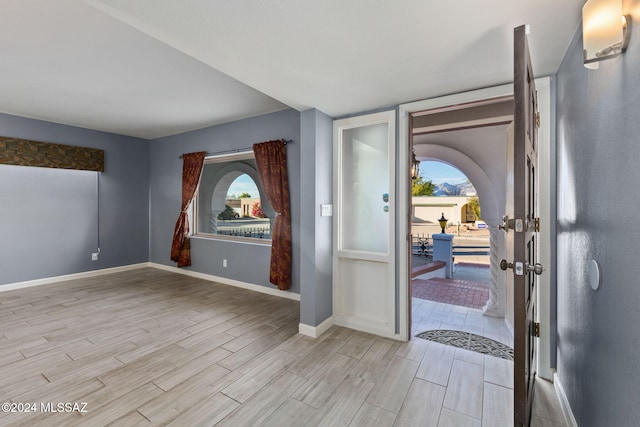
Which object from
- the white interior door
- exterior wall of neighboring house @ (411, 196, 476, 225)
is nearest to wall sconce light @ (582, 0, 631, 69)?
the white interior door

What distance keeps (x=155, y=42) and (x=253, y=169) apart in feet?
7.67

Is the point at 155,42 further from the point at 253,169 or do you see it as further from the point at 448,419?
the point at 448,419

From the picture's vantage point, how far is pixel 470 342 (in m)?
2.63

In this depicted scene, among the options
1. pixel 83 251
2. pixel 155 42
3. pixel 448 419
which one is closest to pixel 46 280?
pixel 83 251

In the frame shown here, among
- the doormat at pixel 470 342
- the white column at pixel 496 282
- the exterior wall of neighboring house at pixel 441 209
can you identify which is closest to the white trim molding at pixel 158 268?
the doormat at pixel 470 342

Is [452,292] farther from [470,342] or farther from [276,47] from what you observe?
[276,47]

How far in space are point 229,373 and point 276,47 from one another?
2275 mm

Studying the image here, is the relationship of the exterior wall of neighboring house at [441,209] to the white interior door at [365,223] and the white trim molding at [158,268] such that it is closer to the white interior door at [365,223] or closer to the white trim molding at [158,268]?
the white trim molding at [158,268]

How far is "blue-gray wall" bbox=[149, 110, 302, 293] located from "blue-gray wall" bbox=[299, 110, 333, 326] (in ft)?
1.35

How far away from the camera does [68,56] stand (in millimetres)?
2439

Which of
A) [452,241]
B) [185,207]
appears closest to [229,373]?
[185,207]

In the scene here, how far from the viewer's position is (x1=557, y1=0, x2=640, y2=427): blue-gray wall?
0.99 m

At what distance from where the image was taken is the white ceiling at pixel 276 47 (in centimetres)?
141

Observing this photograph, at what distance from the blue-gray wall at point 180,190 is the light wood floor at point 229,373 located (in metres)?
0.95
